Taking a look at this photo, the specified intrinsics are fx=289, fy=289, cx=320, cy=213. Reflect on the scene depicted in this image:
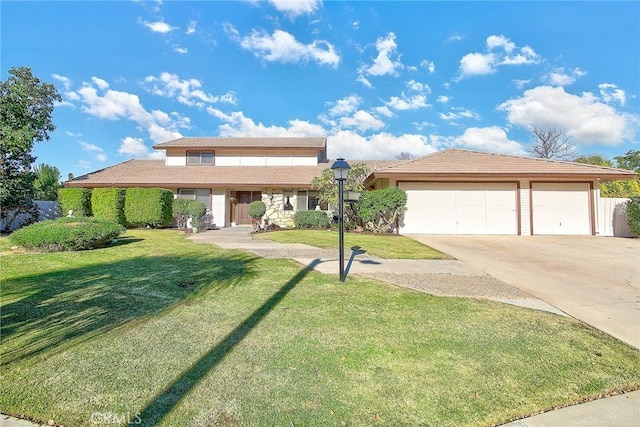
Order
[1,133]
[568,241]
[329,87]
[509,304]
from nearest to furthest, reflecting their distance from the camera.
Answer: [509,304] → [568,241] → [1,133] → [329,87]

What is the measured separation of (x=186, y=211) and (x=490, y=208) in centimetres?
1561

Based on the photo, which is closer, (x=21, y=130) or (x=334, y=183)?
(x=21, y=130)

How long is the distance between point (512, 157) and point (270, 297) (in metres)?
15.3

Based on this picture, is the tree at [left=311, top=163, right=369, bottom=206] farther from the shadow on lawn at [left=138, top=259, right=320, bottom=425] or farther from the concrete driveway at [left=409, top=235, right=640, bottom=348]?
the shadow on lawn at [left=138, top=259, right=320, bottom=425]

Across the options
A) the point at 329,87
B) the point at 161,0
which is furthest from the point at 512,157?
the point at 161,0

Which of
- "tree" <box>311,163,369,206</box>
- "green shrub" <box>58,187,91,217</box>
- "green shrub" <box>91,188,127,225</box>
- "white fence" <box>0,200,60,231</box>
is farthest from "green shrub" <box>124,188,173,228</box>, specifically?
"tree" <box>311,163,369,206</box>

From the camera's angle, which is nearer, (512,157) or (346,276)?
Result: (346,276)

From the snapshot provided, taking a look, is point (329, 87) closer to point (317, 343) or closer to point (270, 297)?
point (270, 297)

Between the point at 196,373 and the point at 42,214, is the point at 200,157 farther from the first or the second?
the point at 196,373

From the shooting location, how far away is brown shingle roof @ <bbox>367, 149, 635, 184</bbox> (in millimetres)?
13227

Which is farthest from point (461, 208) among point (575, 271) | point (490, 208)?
point (575, 271)

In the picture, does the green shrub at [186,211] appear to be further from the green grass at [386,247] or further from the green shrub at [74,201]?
the green grass at [386,247]

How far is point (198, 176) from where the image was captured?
1819 cm

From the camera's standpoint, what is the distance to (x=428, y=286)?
5398mm
